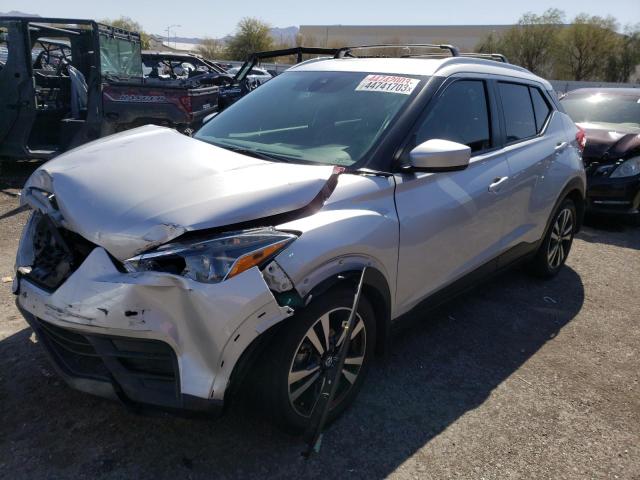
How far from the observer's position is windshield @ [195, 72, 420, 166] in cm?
305

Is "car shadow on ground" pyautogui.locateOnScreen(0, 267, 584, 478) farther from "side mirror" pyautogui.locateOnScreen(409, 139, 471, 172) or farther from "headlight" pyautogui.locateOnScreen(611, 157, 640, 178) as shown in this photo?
"headlight" pyautogui.locateOnScreen(611, 157, 640, 178)

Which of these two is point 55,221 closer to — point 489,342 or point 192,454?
point 192,454

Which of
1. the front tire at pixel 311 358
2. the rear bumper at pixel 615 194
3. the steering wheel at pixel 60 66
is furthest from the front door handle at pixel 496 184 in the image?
the steering wheel at pixel 60 66

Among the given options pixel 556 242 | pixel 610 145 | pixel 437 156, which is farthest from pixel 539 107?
pixel 610 145

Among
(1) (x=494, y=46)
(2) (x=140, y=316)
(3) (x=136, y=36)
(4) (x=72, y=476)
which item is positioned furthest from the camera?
(1) (x=494, y=46)

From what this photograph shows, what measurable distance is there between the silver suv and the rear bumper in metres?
3.68

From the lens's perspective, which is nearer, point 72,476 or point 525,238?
point 72,476

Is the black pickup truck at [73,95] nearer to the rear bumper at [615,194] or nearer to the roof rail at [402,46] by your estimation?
the roof rail at [402,46]

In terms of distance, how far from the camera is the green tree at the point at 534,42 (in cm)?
4491

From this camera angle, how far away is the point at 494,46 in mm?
48875

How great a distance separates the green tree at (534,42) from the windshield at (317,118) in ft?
150

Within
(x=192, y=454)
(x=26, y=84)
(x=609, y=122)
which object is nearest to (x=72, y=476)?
(x=192, y=454)

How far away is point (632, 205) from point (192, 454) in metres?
6.36

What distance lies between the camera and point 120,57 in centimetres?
913
